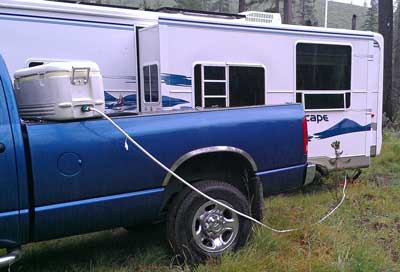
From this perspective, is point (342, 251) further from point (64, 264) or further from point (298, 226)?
point (64, 264)

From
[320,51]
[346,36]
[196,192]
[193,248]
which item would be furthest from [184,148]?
[346,36]

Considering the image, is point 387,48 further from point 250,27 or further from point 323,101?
point 250,27

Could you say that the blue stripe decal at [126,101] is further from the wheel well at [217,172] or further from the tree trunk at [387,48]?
the tree trunk at [387,48]

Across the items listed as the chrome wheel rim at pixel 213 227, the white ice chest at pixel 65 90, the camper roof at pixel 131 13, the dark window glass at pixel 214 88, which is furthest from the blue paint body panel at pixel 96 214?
the camper roof at pixel 131 13

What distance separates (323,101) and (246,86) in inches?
60.4

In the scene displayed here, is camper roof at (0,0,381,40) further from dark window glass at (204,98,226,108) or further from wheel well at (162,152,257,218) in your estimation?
wheel well at (162,152,257,218)

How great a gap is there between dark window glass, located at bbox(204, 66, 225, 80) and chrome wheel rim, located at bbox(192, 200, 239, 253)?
2.86 meters

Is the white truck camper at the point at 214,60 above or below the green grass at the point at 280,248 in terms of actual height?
above

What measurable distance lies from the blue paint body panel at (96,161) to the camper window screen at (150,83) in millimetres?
2226

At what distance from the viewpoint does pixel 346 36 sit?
8438mm

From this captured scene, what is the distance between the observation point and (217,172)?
4930mm

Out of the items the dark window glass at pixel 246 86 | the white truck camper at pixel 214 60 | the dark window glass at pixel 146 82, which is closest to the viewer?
the white truck camper at pixel 214 60

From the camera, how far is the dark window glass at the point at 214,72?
711cm

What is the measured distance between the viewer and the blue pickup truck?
12.5ft
